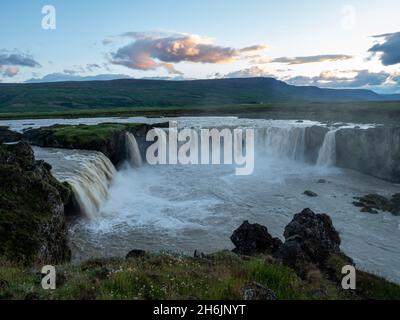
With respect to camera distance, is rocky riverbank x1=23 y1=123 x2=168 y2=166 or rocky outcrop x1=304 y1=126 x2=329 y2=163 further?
rocky outcrop x1=304 y1=126 x2=329 y2=163

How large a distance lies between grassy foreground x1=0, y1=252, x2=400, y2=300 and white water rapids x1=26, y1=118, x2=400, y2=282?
45.9 ft

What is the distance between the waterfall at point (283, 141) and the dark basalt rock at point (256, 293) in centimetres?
6177

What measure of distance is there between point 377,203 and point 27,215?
117 ft

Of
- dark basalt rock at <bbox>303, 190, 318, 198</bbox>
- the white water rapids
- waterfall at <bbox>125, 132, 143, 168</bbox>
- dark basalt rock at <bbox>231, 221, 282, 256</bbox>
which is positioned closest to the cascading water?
the white water rapids

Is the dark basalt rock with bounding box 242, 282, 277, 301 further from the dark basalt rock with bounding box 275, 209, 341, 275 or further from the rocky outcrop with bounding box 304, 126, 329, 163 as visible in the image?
the rocky outcrop with bounding box 304, 126, 329, 163

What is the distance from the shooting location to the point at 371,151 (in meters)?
59.0

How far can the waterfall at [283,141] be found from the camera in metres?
69.9

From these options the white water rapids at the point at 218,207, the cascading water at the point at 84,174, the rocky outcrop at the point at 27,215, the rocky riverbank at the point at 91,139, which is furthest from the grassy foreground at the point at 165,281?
the rocky riverbank at the point at 91,139

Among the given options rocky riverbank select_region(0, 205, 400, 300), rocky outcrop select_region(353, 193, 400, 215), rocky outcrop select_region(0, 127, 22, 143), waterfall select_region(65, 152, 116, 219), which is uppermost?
rocky outcrop select_region(0, 127, 22, 143)

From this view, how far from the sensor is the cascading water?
3538cm

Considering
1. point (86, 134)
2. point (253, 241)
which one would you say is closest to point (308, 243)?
point (253, 241)

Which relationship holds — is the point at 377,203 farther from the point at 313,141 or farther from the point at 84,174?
the point at 84,174

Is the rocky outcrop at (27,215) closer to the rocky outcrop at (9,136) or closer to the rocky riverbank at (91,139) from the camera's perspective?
the rocky riverbank at (91,139)
